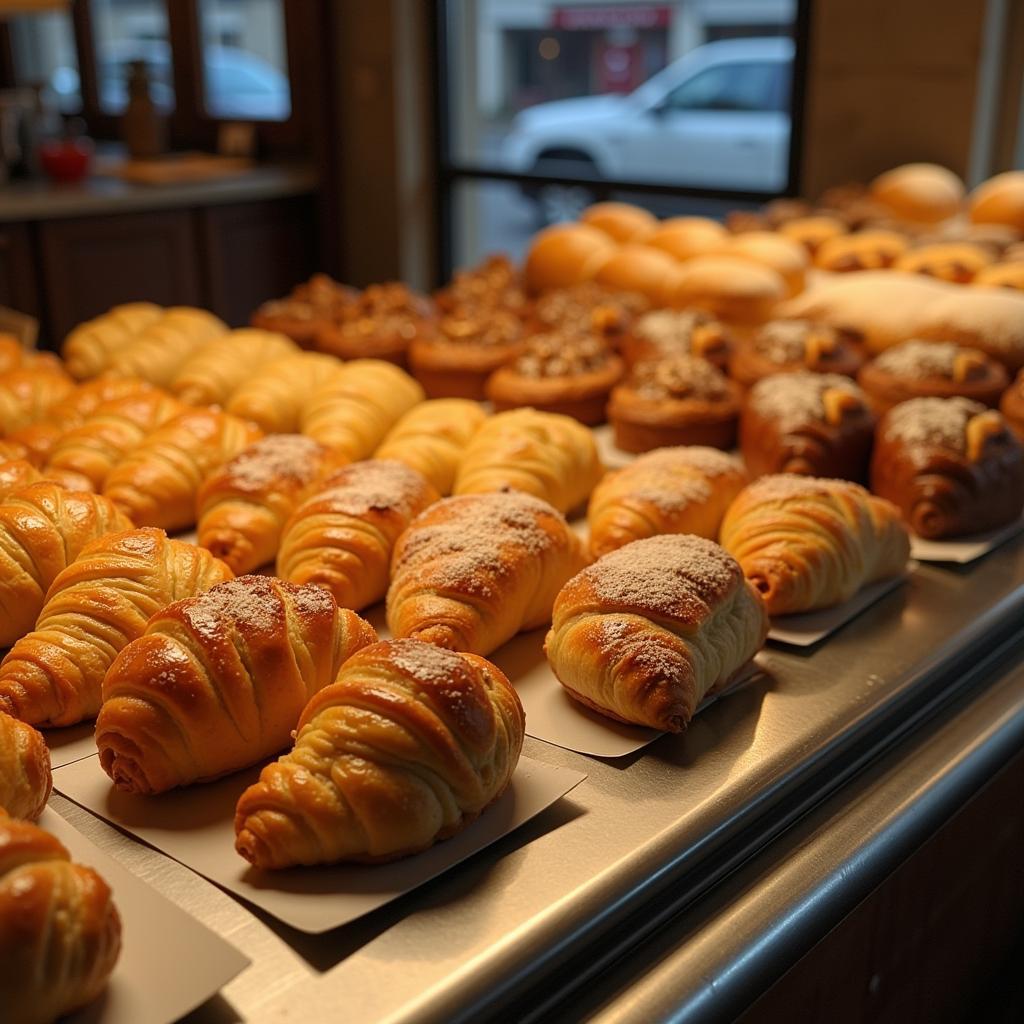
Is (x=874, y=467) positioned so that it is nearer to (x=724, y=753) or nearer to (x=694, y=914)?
(x=724, y=753)

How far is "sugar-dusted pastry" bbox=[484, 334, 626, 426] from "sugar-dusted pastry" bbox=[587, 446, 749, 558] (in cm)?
42

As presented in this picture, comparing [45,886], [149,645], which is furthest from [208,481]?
[45,886]

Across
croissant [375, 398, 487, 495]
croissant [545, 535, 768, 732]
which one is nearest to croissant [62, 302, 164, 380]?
croissant [375, 398, 487, 495]

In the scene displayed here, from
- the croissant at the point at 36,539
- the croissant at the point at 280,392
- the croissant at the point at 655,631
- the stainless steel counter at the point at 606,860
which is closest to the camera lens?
the stainless steel counter at the point at 606,860

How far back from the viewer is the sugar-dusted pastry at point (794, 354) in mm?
1918

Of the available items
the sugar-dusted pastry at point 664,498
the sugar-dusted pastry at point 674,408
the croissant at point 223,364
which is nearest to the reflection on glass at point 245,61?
A: the croissant at point 223,364

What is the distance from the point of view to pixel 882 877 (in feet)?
3.40

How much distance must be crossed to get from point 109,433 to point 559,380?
76cm

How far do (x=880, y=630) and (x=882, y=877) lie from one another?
0.34m

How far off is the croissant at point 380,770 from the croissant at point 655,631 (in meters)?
0.18

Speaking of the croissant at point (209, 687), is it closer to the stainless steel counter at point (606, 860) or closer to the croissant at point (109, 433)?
the stainless steel counter at point (606, 860)

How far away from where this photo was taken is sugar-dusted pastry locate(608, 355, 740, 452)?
1.80m

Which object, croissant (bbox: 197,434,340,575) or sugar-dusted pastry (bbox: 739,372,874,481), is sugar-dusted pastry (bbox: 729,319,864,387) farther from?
croissant (bbox: 197,434,340,575)

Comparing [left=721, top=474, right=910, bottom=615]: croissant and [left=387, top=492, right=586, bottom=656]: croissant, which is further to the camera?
[left=721, top=474, right=910, bottom=615]: croissant
